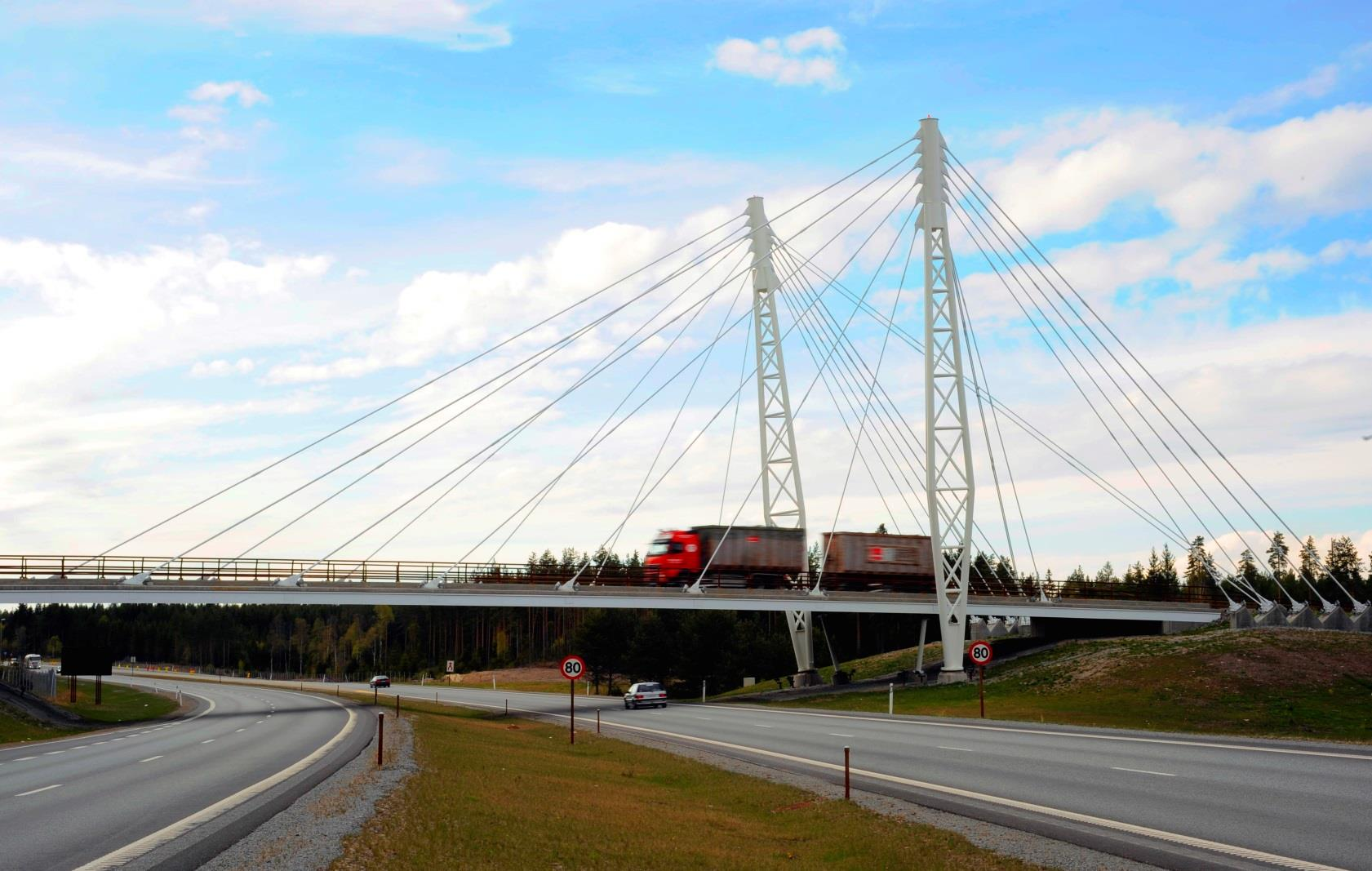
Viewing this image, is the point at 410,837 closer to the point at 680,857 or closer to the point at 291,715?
the point at 680,857

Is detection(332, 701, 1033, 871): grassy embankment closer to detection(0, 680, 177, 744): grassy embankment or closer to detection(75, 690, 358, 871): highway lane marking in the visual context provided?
detection(75, 690, 358, 871): highway lane marking

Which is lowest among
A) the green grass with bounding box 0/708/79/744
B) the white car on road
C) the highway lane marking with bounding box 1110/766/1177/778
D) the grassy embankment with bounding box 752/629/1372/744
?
the white car on road

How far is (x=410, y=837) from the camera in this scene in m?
15.1

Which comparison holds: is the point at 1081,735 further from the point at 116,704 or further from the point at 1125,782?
the point at 116,704

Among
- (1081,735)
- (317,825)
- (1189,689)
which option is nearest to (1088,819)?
(317,825)

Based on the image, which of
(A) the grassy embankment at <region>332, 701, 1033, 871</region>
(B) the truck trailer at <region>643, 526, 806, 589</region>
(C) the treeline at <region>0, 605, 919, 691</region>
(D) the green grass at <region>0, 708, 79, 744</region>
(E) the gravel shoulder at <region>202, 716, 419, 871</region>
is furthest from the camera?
(C) the treeline at <region>0, 605, 919, 691</region>

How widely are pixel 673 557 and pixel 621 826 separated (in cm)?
4943

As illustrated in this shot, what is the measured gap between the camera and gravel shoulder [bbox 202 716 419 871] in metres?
13.1

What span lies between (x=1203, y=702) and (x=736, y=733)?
20657 millimetres

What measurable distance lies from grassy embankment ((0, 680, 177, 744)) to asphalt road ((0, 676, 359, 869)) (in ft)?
17.8

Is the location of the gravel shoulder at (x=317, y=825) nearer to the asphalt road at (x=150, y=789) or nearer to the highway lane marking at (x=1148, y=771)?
the asphalt road at (x=150, y=789)

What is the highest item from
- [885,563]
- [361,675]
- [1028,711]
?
[885,563]

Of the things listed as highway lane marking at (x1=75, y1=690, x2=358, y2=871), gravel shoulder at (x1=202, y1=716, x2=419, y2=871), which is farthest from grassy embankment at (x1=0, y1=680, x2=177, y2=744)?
gravel shoulder at (x1=202, y1=716, x2=419, y2=871)

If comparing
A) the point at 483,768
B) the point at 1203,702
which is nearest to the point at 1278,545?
the point at 1203,702
